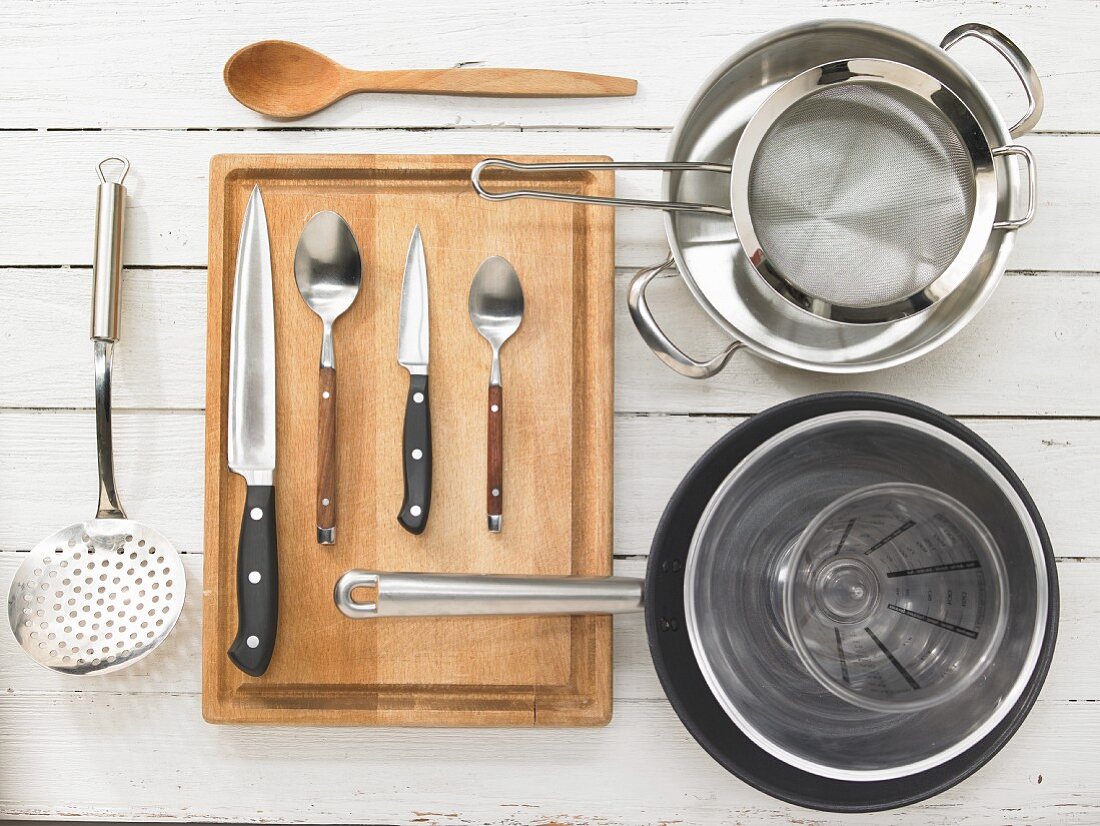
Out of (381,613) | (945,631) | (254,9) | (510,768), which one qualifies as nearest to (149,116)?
(254,9)

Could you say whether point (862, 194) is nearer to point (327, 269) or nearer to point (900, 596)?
point (900, 596)

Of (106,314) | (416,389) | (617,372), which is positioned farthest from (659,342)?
(106,314)

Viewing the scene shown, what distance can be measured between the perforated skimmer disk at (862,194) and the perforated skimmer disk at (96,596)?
0.52m

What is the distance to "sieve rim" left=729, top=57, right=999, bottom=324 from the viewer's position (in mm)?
571

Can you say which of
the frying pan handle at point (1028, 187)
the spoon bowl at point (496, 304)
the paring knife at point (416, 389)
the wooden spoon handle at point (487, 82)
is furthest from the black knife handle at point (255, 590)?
the frying pan handle at point (1028, 187)

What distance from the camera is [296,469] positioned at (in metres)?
0.61

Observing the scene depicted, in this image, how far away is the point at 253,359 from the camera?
60 cm

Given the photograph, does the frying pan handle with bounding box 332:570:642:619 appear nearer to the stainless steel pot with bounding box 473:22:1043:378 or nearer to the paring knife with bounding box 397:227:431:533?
the paring knife with bounding box 397:227:431:533

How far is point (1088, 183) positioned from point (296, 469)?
2.15 ft

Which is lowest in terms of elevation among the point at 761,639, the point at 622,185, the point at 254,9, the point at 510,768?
the point at 510,768

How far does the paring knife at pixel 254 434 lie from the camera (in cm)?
58

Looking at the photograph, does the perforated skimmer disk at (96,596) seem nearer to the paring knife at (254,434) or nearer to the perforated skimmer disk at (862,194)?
the paring knife at (254,434)

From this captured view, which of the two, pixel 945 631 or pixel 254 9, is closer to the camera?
pixel 945 631

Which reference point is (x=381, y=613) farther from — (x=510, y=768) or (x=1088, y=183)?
(x=1088, y=183)
